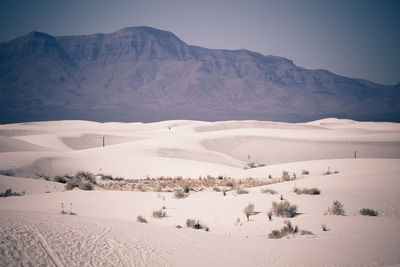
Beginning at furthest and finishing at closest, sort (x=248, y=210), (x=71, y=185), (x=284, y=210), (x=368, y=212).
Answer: (x=71, y=185)
(x=248, y=210)
(x=284, y=210)
(x=368, y=212)

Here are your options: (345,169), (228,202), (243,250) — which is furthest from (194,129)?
(243,250)

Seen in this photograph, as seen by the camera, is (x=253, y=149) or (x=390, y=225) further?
(x=253, y=149)

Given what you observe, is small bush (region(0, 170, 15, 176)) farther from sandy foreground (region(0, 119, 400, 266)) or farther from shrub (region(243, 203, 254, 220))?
shrub (region(243, 203, 254, 220))

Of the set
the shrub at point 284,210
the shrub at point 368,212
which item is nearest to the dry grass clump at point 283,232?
the shrub at point 284,210

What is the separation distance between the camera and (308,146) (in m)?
42.1

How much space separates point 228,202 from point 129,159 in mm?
17712

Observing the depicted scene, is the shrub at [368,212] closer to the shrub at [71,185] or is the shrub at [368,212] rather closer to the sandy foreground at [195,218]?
the sandy foreground at [195,218]

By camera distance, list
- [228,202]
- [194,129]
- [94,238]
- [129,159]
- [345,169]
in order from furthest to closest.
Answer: [194,129], [129,159], [345,169], [228,202], [94,238]

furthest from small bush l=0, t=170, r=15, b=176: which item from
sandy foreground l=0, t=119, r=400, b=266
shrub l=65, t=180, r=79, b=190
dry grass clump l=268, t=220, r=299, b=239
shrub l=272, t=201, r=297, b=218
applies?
dry grass clump l=268, t=220, r=299, b=239

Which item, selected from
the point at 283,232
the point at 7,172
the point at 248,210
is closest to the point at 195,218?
the point at 248,210

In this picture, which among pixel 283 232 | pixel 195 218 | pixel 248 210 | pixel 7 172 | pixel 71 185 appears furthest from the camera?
pixel 7 172

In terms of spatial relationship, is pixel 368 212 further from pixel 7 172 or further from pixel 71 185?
pixel 7 172

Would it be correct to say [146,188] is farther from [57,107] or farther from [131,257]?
[57,107]

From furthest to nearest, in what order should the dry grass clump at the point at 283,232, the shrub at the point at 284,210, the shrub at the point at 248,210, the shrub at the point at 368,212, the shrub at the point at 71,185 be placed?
the shrub at the point at 71,185 → the shrub at the point at 248,210 → the shrub at the point at 284,210 → the shrub at the point at 368,212 → the dry grass clump at the point at 283,232
